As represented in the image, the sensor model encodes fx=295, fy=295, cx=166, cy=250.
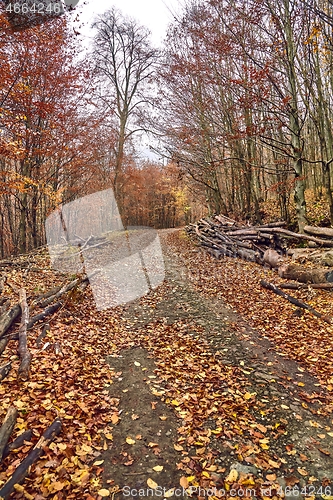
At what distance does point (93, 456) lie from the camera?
3.31 meters

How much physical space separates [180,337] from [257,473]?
3.25m

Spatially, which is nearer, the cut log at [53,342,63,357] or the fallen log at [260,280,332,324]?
the cut log at [53,342,63,357]

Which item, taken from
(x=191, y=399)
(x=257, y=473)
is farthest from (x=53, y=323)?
(x=257, y=473)

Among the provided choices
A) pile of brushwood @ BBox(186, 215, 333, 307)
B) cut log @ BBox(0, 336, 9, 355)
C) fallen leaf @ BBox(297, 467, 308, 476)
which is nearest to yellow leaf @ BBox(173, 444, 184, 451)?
fallen leaf @ BBox(297, 467, 308, 476)

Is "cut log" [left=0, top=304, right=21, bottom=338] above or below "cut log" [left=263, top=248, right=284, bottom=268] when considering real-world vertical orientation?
above

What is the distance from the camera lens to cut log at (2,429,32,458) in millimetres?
3230

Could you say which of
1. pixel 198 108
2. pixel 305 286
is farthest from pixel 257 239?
pixel 198 108

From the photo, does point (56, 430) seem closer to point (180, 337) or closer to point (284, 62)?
point (180, 337)

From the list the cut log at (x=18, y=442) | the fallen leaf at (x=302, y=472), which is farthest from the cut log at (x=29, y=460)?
the fallen leaf at (x=302, y=472)

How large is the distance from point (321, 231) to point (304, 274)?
2.86 m

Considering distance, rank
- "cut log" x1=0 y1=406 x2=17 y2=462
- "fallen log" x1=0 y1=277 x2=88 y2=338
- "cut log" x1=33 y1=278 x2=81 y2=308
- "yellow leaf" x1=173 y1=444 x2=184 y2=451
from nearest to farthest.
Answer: "cut log" x1=0 y1=406 x2=17 y2=462, "yellow leaf" x1=173 y1=444 x2=184 y2=451, "fallen log" x1=0 y1=277 x2=88 y2=338, "cut log" x1=33 y1=278 x2=81 y2=308

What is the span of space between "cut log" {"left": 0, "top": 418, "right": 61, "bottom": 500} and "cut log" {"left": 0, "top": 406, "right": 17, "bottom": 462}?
301mm

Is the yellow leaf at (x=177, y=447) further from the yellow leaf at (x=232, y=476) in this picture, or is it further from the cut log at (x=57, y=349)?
the cut log at (x=57, y=349)

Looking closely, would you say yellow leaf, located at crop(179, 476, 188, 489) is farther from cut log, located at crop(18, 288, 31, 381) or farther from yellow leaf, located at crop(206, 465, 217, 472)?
cut log, located at crop(18, 288, 31, 381)
